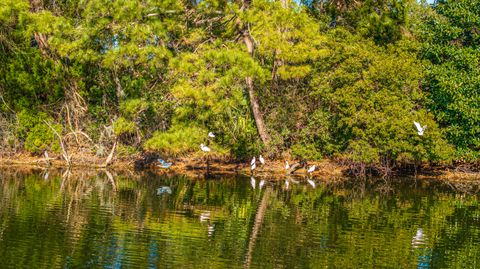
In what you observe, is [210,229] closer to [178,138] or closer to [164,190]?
[164,190]

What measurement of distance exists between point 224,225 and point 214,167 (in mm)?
15669

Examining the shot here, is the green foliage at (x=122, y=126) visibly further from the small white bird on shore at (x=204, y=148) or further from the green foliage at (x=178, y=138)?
the small white bird on shore at (x=204, y=148)

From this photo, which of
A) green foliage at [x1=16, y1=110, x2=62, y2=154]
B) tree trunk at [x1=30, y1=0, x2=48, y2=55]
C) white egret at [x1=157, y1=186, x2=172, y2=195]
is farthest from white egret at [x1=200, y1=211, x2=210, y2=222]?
tree trunk at [x1=30, y1=0, x2=48, y2=55]

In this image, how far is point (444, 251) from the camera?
14711 mm

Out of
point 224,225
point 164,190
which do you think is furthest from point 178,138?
point 224,225

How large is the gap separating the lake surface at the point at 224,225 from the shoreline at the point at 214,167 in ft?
13.3

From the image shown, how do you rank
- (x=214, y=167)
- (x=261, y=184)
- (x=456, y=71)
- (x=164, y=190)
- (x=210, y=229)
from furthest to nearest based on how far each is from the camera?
1. (x=214, y=167)
2. (x=456, y=71)
3. (x=261, y=184)
4. (x=164, y=190)
5. (x=210, y=229)

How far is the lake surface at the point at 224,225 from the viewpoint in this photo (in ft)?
41.8

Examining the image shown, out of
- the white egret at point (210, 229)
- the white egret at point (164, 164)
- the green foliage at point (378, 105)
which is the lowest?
the white egret at point (210, 229)

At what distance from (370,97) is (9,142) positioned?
15.0m

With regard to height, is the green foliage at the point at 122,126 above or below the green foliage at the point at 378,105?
below

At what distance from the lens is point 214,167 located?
105 ft

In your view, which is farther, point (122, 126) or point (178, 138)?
point (122, 126)

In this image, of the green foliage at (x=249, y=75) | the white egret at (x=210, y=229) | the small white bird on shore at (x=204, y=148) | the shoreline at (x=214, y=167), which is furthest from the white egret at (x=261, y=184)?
the white egret at (x=210, y=229)
